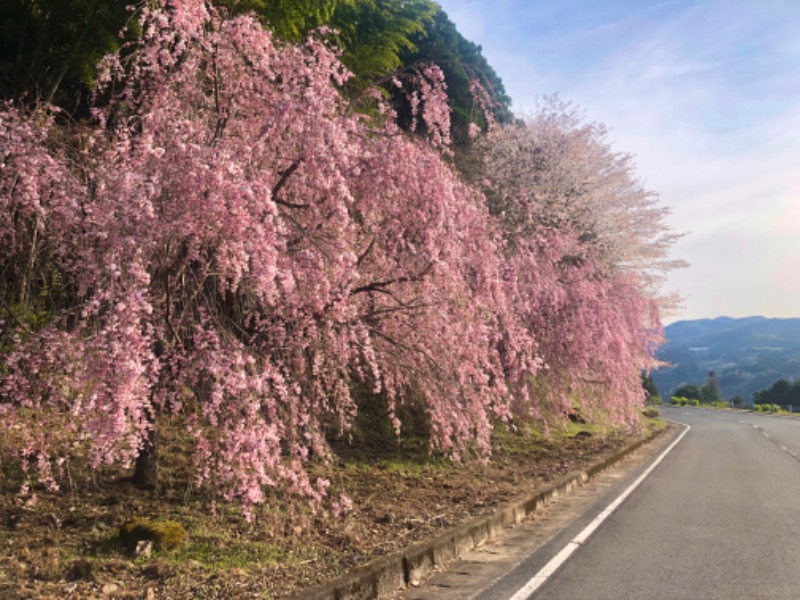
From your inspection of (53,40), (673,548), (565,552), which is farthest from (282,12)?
(673,548)

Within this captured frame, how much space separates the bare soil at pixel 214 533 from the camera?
4832 millimetres

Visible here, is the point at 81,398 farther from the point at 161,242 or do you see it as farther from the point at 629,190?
the point at 629,190

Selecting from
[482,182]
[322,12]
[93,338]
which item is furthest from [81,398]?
[482,182]

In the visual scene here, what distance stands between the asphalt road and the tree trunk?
4064 millimetres

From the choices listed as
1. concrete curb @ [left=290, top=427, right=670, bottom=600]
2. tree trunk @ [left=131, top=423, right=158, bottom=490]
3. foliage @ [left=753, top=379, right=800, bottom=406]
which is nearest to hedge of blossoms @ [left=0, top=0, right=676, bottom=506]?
tree trunk @ [left=131, top=423, right=158, bottom=490]

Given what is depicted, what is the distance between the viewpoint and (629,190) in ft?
68.8

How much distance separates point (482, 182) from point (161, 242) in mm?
10953

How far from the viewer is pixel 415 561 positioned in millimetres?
5836

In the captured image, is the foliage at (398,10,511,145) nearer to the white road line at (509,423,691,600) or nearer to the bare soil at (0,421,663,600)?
the white road line at (509,423,691,600)

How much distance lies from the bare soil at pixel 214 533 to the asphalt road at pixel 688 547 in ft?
4.76

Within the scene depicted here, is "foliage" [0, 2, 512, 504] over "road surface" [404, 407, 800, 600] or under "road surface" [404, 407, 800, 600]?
over

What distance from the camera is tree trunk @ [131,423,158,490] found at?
7.29m

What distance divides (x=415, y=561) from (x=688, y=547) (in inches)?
119

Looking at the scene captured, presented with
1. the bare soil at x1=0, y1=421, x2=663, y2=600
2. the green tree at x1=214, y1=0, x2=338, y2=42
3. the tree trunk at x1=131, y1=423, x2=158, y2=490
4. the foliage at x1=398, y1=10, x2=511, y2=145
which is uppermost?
the foliage at x1=398, y1=10, x2=511, y2=145
